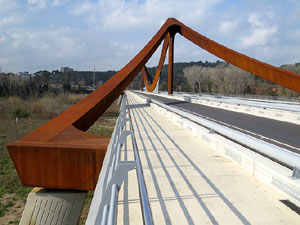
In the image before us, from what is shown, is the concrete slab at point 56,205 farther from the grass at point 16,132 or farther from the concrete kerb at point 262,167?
the grass at point 16,132

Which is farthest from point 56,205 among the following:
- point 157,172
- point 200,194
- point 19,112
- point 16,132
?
point 19,112

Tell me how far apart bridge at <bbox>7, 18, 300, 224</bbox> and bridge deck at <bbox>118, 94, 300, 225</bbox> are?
1 centimetres

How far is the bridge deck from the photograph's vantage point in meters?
3.12

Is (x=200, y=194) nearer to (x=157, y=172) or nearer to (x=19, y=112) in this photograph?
(x=157, y=172)

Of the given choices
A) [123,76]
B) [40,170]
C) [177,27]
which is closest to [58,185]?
[40,170]

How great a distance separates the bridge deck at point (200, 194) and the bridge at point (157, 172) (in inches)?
0.5

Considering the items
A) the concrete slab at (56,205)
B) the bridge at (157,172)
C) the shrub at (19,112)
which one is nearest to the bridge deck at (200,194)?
the bridge at (157,172)

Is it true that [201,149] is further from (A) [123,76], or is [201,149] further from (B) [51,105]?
(B) [51,105]

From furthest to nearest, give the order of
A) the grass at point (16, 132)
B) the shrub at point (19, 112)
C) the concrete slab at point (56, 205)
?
the shrub at point (19, 112) < the grass at point (16, 132) < the concrete slab at point (56, 205)

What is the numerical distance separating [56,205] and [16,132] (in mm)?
23985

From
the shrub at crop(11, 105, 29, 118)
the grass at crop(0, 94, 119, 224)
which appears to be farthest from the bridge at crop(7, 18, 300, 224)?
the shrub at crop(11, 105, 29, 118)

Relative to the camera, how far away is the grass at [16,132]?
12194 millimetres

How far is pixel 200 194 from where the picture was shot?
379 cm

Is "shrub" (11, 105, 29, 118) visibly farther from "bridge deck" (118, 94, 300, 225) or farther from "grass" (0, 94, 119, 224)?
"bridge deck" (118, 94, 300, 225)
